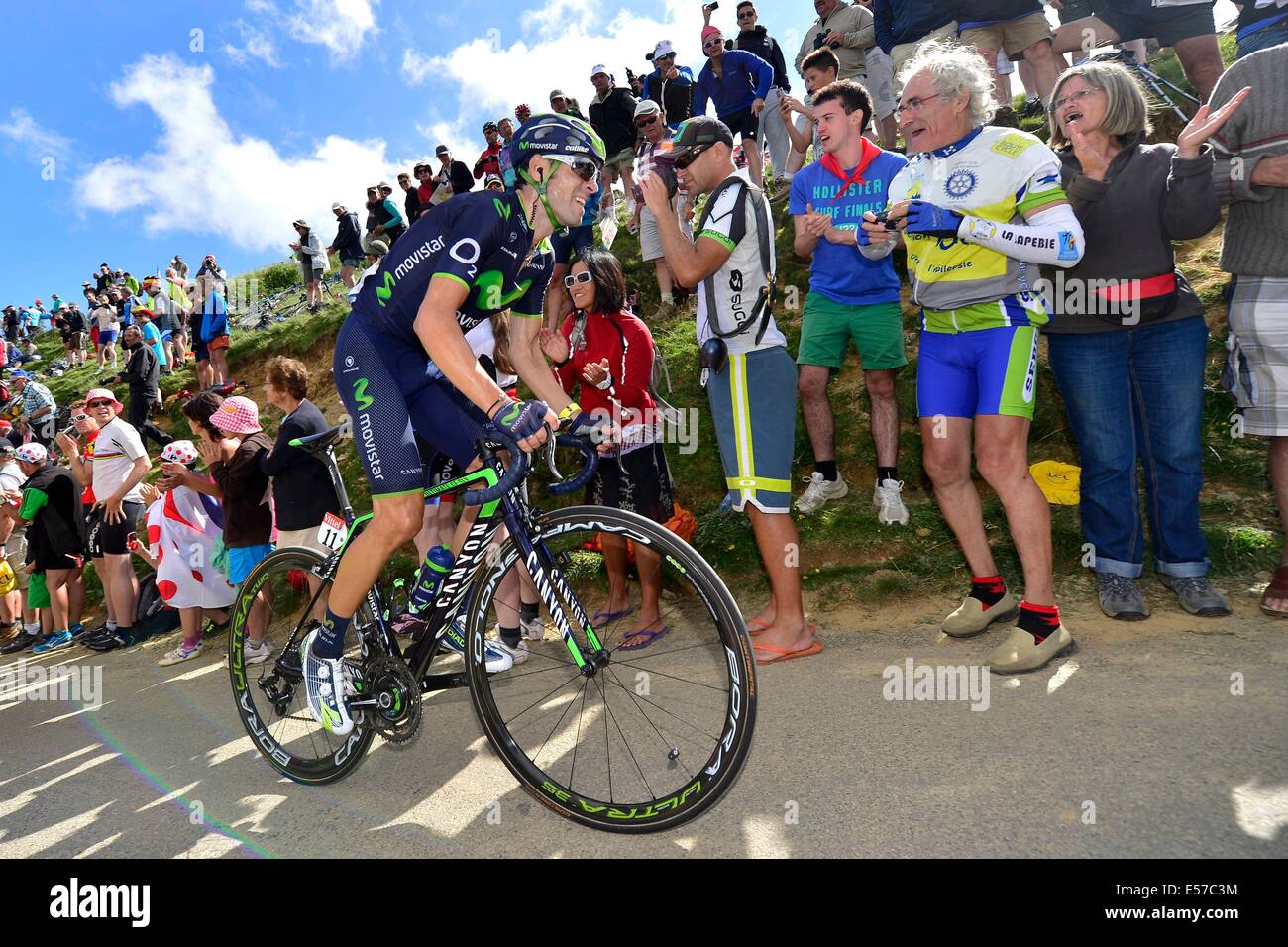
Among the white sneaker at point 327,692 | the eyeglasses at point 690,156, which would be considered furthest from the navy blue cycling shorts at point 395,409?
the eyeglasses at point 690,156

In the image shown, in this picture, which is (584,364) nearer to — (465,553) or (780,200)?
(465,553)

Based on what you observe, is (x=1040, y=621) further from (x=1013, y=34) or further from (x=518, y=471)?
(x=1013, y=34)

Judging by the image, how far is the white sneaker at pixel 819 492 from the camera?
5585 millimetres

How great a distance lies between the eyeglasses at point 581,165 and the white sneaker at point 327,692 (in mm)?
2208

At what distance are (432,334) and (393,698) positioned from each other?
1.47 metres

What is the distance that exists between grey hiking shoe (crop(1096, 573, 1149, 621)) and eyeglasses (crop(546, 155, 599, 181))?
3.34 meters

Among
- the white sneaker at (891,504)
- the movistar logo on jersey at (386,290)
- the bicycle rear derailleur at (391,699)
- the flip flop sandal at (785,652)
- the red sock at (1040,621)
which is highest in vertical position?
the movistar logo on jersey at (386,290)

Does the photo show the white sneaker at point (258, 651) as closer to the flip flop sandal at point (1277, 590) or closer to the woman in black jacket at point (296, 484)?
the woman in black jacket at point (296, 484)

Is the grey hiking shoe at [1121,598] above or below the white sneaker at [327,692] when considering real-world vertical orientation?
below

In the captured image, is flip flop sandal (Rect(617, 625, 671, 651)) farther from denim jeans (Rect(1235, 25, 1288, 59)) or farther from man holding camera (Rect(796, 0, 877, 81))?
man holding camera (Rect(796, 0, 877, 81))

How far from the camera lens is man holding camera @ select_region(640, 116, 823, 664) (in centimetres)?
394

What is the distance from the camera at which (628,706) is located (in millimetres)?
3582

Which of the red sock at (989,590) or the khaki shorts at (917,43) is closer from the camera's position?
the red sock at (989,590)

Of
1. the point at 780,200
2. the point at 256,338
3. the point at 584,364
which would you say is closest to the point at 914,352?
the point at 584,364
